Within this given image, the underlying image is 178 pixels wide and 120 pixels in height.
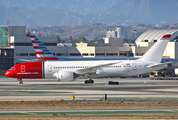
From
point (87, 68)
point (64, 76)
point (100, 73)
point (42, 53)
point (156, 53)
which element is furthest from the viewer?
point (42, 53)

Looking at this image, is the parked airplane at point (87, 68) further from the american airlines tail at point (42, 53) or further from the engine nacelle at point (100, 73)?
the american airlines tail at point (42, 53)

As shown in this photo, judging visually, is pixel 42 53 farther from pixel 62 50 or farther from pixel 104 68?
pixel 104 68

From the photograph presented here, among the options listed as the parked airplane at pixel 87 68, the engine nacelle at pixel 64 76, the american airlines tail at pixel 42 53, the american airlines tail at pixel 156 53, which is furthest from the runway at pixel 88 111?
the american airlines tail at pixel 42 53

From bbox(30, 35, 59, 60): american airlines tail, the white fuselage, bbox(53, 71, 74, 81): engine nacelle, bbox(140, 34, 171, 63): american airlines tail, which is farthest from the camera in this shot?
bbox(30, 35, 59, 60): american airlines tail

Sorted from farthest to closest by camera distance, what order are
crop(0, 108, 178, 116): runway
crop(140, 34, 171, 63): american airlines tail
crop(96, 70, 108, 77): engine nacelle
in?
crop(140, 34, 171, 63): american airlines tail, crop(96, 70, 108, 77): engine nacelle, crop(0, 108, 178, 116): runway

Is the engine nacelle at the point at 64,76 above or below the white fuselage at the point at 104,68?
below

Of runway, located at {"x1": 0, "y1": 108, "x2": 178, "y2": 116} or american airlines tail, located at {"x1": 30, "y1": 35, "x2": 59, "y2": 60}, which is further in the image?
american airlines tail, located at {"x1": 30, "y1": 35, "x2": 59, "y2": 60}

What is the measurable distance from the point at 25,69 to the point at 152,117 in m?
35.7

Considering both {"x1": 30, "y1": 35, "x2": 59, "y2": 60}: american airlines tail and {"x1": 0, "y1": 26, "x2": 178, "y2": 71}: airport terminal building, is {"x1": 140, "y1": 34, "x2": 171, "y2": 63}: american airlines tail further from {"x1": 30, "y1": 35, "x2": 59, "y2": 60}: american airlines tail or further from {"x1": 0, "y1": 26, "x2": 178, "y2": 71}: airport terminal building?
{"x1": 0, "y1": 26, "x2": 178, "y2": 71}: airport terminal building

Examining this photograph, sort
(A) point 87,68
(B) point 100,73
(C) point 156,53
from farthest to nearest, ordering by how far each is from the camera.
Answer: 1. (C) point 156,53
2. (B) point 100,73
3. (A) point 87,68

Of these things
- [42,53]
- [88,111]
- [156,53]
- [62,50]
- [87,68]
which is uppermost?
[62,50]

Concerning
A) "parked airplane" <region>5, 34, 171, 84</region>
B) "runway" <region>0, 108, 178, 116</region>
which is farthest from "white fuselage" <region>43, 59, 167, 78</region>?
"runway" <region>0, 108, 178, 116</region>

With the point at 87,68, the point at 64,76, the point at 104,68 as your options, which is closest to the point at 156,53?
the point at 104,68

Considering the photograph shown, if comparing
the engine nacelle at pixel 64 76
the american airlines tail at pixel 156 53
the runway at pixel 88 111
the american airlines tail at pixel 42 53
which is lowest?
the runway at pixel 88 111
